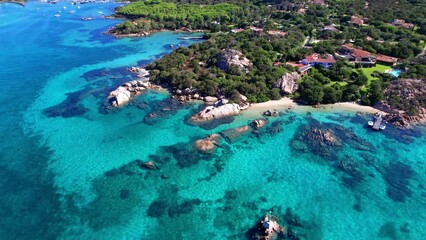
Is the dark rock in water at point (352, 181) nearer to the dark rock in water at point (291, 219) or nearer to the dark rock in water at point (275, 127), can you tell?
the dark rock in water at point (291, 219)

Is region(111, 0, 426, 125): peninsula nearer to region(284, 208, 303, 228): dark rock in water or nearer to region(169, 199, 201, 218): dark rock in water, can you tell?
region(169, 199, 201, 218): dark rock in water

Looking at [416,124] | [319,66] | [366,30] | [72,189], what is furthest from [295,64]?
[72,189]

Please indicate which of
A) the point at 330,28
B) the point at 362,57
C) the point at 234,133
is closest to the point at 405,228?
the point at 234,133

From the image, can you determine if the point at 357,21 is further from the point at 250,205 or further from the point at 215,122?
the point at 250,205

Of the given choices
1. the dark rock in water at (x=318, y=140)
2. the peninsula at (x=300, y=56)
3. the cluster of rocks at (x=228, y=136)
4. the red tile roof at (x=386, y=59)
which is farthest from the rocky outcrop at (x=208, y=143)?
the red tile roof at (x=386, y=59)

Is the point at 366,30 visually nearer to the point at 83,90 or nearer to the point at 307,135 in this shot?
the point at 307,135

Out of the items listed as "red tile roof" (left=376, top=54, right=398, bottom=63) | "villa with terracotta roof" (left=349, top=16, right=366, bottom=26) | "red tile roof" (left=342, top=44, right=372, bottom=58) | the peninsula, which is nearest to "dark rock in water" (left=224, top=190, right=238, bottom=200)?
the peninsula
